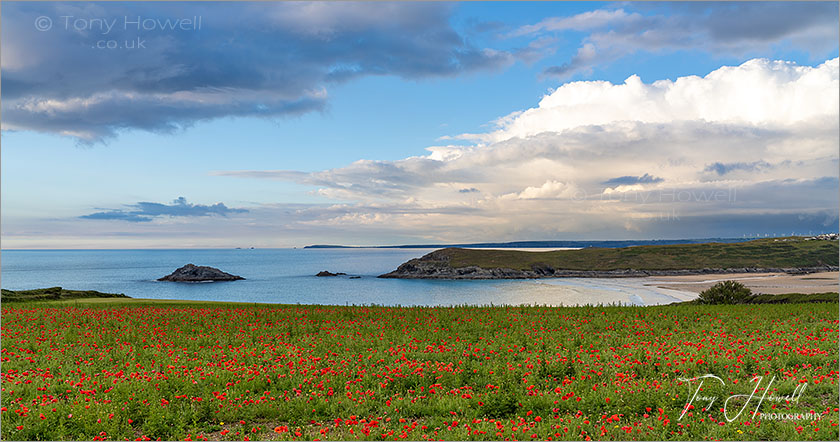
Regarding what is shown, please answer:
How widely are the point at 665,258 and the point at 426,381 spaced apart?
162m

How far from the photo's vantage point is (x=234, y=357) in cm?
1450

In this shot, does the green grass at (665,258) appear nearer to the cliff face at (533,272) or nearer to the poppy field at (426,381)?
the cliff face at (533,272)

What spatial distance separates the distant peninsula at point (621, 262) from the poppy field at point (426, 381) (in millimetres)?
117379

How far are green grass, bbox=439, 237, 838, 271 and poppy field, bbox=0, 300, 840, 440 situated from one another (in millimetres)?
124371

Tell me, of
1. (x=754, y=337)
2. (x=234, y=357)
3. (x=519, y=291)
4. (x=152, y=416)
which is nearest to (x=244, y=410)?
(x=152, y=416)

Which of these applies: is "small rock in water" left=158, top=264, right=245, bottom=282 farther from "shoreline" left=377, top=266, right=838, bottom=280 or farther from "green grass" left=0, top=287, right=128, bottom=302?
"green grass" left=0, top=287, right=128, bottom=302

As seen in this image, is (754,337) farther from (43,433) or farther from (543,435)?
(43,433)

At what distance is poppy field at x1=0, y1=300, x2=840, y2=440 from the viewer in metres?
9.12

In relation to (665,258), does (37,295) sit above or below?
above

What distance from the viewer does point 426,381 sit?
11.9 m

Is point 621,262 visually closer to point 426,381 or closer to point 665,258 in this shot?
point 665,258

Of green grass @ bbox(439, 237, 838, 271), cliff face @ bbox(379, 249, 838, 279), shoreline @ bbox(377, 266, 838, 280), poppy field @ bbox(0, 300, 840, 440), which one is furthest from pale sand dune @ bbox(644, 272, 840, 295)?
poppy field @ bbox(0, 300, 840, 440)

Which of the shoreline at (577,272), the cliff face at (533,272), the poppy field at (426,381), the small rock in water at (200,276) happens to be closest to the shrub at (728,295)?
the poppy field at (426,381)
